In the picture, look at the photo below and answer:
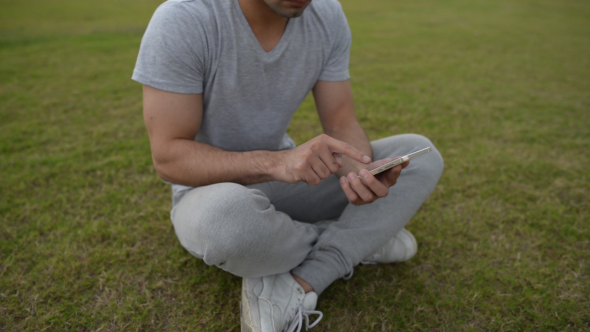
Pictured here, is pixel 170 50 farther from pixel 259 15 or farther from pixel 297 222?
pixel 297 222

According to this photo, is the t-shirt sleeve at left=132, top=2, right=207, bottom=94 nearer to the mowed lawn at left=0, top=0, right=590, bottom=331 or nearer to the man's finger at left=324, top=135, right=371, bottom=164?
the man's finger at left=324, top=135, right=371, bottom=164

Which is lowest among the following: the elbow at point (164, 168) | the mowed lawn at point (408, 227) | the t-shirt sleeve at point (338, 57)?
the mowed lawn at point (408, 227)

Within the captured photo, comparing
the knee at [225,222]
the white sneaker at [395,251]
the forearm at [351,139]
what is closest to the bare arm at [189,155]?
the knee at [225,222]

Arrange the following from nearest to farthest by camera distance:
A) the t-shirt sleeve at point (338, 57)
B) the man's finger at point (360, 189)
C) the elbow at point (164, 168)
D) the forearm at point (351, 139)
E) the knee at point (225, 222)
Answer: the knee at point (225, 222) < the man's finger at point (360, 189) < the elbow at point (164, 168) < the forearm at point (351, 139) < the t-shirt sleeve at point (338, 57)

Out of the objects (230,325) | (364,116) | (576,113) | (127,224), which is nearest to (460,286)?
(230,325)

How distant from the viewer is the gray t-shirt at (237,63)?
1.47m

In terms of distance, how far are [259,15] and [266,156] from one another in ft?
1.87

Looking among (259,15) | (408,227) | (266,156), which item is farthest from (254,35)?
(408,227)

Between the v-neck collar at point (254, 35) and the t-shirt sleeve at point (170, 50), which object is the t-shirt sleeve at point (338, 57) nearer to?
the v-neck collar at point (254, 35)

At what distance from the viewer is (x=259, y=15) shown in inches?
63.8

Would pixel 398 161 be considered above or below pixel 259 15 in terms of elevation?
below

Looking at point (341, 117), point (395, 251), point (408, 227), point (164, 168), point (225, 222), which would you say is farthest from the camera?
Result: point (408, 227)

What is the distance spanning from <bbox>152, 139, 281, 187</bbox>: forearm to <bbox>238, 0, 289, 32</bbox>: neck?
53cm

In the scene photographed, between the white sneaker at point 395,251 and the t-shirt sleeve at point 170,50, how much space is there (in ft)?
3.38
